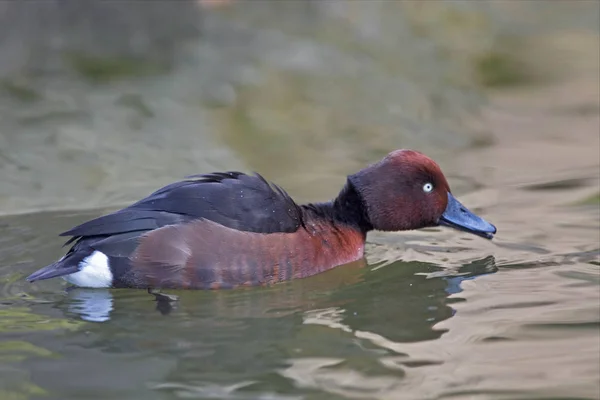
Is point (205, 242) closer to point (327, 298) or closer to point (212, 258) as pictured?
point (212, 258)

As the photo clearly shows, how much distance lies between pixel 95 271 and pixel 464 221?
232 cm

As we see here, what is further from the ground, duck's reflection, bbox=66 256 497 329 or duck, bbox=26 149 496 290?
duck, bbox=26 149 496 290

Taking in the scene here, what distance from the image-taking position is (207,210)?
5582mm

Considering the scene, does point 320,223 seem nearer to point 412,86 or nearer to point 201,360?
point 201,360

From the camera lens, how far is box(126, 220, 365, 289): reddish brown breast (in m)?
5.44

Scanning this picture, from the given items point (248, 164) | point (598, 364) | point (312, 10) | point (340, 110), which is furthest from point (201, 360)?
point (312, 10)

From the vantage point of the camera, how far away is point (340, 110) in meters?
9.70

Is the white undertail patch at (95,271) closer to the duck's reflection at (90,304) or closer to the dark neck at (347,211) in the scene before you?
the duck's reflection at (90,304)

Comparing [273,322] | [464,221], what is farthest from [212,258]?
[464,221]

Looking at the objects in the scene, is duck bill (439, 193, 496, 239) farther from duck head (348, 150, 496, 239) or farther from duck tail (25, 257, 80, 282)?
duck tail (25, 257, 80, 282)

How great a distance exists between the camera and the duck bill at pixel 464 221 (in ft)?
20.3

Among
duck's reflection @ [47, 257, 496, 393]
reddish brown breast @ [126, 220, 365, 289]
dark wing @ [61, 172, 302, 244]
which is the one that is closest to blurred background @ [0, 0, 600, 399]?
duck's reflection @ [47, 257, 496, 393]

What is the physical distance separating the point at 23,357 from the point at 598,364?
2635 millimetres

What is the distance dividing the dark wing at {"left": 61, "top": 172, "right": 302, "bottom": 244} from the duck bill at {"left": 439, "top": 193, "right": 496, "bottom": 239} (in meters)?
1.08
